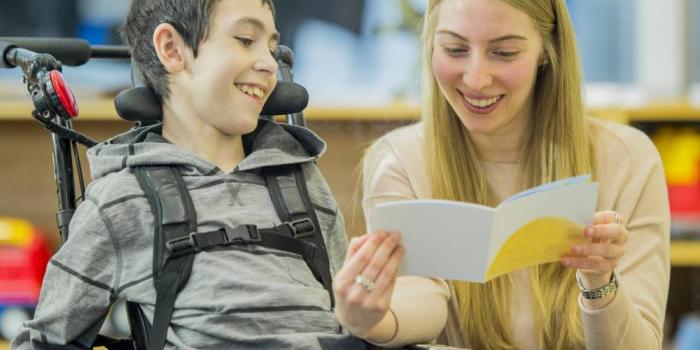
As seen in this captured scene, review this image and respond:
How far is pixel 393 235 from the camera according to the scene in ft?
4.15

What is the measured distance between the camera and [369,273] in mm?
1269

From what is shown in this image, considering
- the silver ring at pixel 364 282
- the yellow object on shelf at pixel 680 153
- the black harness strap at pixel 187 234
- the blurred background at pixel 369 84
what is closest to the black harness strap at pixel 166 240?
the black harness strap at pixel 187 234

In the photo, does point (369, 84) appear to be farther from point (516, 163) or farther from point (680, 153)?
point (516, 163)

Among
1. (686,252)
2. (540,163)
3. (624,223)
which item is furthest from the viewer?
(686,252)

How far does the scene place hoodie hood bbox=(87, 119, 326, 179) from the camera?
1.42 meters

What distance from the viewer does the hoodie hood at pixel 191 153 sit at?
4.66ft

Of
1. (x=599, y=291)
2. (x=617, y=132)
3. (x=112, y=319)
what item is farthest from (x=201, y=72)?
(x=112, y=319)

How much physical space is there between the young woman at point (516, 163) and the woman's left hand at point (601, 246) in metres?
0.15

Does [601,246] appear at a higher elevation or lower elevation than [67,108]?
lower

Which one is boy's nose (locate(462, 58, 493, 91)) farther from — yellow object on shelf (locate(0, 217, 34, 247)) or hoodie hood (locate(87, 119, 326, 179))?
yellow object on shelf (locate(0, 217, 34, 247))

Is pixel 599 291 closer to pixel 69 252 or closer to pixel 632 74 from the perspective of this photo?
pixel 69 252

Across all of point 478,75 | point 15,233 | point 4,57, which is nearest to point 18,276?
point 15,233

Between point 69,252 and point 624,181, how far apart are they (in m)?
0.86

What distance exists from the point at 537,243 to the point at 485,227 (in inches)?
4.7
